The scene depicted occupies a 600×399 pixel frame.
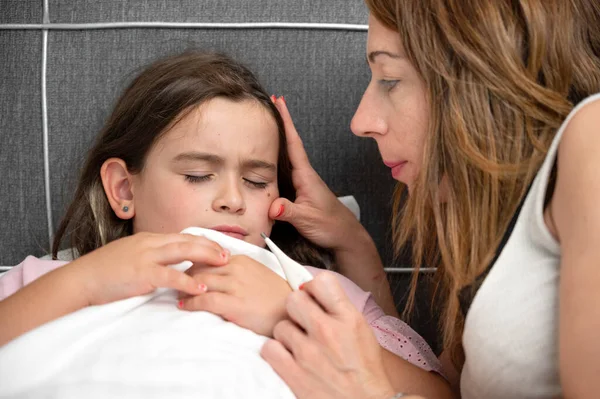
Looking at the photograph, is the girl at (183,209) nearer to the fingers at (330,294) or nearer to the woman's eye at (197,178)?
the woman's eye at (197,178)

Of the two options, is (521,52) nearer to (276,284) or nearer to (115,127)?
(276,284)

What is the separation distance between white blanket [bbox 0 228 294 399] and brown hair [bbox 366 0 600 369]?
1.26 ft

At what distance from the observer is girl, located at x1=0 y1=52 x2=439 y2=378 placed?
118 centimetres

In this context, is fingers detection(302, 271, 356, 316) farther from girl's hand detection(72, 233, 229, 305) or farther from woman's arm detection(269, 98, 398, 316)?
woman's arm detection(269, 98, 398, 316)

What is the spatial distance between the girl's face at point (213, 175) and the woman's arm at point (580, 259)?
0.70 m

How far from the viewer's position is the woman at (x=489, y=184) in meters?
1.07

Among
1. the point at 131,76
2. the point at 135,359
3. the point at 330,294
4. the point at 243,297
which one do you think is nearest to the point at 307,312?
the point at 330,294

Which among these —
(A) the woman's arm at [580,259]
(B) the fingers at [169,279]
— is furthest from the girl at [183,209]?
(A) the woman's arm at [580,259]

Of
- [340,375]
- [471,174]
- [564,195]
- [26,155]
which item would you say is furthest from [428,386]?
[26,155]

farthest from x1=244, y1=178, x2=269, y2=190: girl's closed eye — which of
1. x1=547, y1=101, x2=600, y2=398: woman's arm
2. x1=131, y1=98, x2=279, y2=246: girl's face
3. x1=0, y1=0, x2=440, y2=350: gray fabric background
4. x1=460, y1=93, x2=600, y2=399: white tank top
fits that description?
x1=547, y1=101, x2=600, y2=398: woman's arm

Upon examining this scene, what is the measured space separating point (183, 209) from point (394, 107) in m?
0.48

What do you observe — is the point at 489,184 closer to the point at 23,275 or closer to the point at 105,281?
the point at 105,281

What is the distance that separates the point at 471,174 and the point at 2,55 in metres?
1.22

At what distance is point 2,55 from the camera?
5.75 ft
